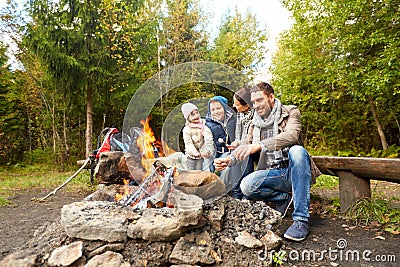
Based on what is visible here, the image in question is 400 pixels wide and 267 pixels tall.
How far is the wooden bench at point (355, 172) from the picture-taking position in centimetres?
245

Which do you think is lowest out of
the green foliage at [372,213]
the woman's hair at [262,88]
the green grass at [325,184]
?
the green grass at [325,184]

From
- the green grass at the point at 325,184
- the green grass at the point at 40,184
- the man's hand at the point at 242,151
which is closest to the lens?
the man's hand at the point at 242,151

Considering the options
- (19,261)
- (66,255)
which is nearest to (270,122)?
(66,255)

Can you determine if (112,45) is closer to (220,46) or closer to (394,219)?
(220,46)

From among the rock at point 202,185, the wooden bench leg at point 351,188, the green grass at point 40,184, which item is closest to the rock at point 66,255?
the rock at point 202,185

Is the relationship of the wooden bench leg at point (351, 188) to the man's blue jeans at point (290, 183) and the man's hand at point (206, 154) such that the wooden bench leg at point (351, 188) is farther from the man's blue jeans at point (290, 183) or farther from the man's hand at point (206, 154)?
the man's hand at point (206, 154)

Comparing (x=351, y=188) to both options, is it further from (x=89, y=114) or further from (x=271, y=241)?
(x=89, y=114)

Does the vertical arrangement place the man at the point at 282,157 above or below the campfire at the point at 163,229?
above

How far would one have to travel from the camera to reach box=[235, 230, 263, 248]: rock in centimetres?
179

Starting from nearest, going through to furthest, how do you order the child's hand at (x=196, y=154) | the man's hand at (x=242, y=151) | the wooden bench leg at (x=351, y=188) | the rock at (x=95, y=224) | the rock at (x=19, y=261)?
the rock at (x=19, y=261) → the rock at (x=95, y=224) → the man's hand at (x=242, y=151) → the child's hand at (x=196, y=154) → the wooden bench leg at (x=351, y=188)

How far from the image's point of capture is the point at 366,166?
2580mm

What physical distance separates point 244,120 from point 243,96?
0.65ft

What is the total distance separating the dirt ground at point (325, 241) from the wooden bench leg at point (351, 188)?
0.69 ft

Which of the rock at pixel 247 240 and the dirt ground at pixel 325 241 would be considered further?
the dirt ground at pixel 325 241
